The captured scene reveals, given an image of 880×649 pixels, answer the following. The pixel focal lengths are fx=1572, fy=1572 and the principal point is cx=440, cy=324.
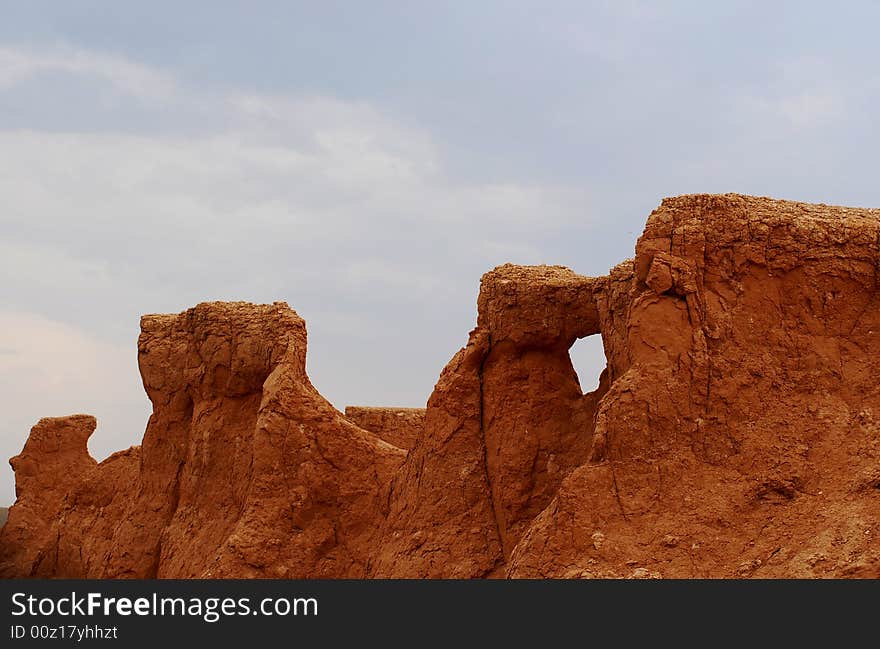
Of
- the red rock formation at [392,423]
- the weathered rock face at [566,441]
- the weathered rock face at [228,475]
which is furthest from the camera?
the red rock formation at [392,423]

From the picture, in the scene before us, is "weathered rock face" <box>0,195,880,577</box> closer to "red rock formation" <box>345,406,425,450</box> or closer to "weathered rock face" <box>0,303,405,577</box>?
"weathered rock face" <box>0,303,405,577</box>

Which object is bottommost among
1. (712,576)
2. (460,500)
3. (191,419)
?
(712,576)

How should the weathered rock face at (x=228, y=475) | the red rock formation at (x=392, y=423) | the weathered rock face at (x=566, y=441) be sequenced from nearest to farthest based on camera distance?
the weathered rock face at (x=566, y=441) → the weathered rock face at (x=228, y=475) → the red rock formation at (x=392, y=423)

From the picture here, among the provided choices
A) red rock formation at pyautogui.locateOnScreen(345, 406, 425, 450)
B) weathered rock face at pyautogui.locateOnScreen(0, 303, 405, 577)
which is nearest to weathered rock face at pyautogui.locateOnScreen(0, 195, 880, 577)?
weathered rock face at pyautogui.locateOnScreen(0, 303, 405, 577)

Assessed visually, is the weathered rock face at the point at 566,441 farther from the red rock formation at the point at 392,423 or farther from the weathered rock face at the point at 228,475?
the red rock formation at the point at 392,423

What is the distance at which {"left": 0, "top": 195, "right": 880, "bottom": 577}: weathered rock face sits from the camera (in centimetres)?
2053

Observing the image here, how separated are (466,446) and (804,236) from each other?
6766 millimetres

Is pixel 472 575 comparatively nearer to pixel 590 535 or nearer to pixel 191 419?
pixel 590 535

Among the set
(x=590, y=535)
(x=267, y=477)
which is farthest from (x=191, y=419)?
(x=590, y=535)

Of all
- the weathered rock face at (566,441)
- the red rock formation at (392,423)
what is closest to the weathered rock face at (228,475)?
the weathered rock face at (566,441)

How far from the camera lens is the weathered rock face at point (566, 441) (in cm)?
2053

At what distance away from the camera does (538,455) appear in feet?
82.3

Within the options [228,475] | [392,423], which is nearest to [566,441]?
[228,475]

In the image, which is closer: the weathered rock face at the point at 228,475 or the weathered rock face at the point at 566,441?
the weathered rock face at the point at 566,441
